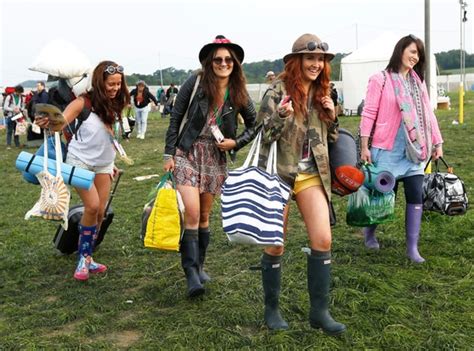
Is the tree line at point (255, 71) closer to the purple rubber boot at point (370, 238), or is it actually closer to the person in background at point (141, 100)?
the person in background at point (141, 100)

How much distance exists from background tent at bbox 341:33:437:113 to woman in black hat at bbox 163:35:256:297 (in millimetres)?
20958

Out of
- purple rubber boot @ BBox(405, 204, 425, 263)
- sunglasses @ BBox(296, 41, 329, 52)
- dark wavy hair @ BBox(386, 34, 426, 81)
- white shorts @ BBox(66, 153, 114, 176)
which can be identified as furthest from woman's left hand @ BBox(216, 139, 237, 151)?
purple rubber boot @ BBox(405, 204, 425, 263)

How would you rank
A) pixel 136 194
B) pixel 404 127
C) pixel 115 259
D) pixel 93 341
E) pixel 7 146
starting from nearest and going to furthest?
1. pixel 93 341
2. pixel 404 127
3. pixel 115 259
4. pixel 136 194
5. pixel 7 146

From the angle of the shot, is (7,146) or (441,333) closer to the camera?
(441,333)

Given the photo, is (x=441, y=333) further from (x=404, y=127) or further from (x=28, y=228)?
(x=28, y=228)

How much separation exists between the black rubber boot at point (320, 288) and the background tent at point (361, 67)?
21726 millimetres

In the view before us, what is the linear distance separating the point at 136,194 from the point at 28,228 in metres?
2.23

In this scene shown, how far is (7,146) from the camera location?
16.8m

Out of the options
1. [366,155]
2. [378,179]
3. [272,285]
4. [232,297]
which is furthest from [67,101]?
[378,179]

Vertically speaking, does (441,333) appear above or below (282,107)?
below

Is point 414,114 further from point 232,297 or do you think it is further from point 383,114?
point 232,297

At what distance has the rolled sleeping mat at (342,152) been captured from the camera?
144 inches

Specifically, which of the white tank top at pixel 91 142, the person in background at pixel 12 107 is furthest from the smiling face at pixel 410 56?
the person in background at pixel 12 107

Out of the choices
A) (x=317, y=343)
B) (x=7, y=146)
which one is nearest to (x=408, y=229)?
(x=317, y=343)
